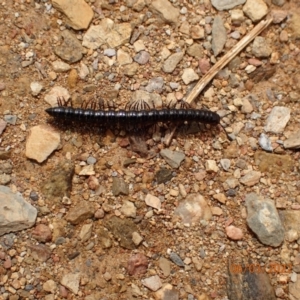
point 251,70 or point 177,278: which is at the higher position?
point 251,70

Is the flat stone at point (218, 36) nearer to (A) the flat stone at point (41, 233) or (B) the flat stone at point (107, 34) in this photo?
(B) the flat stone at point (107, 34)

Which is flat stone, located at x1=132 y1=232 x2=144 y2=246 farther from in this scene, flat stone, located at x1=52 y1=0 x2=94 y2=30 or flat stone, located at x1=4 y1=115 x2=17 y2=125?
flat stone, located at x1=52 y1=0 x2=94 y2=30

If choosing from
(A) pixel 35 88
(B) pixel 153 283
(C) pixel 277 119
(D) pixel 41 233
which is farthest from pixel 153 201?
(A) pixel 35 88

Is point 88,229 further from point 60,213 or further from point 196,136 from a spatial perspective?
point 196,136

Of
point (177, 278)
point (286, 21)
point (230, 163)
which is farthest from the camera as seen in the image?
point (286, 21)

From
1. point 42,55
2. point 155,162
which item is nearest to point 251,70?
point 155,162

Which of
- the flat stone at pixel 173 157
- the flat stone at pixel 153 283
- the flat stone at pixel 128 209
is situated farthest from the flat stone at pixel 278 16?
the flat stone at pixel 153 283

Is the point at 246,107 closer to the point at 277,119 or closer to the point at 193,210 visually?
the point at 277,119
